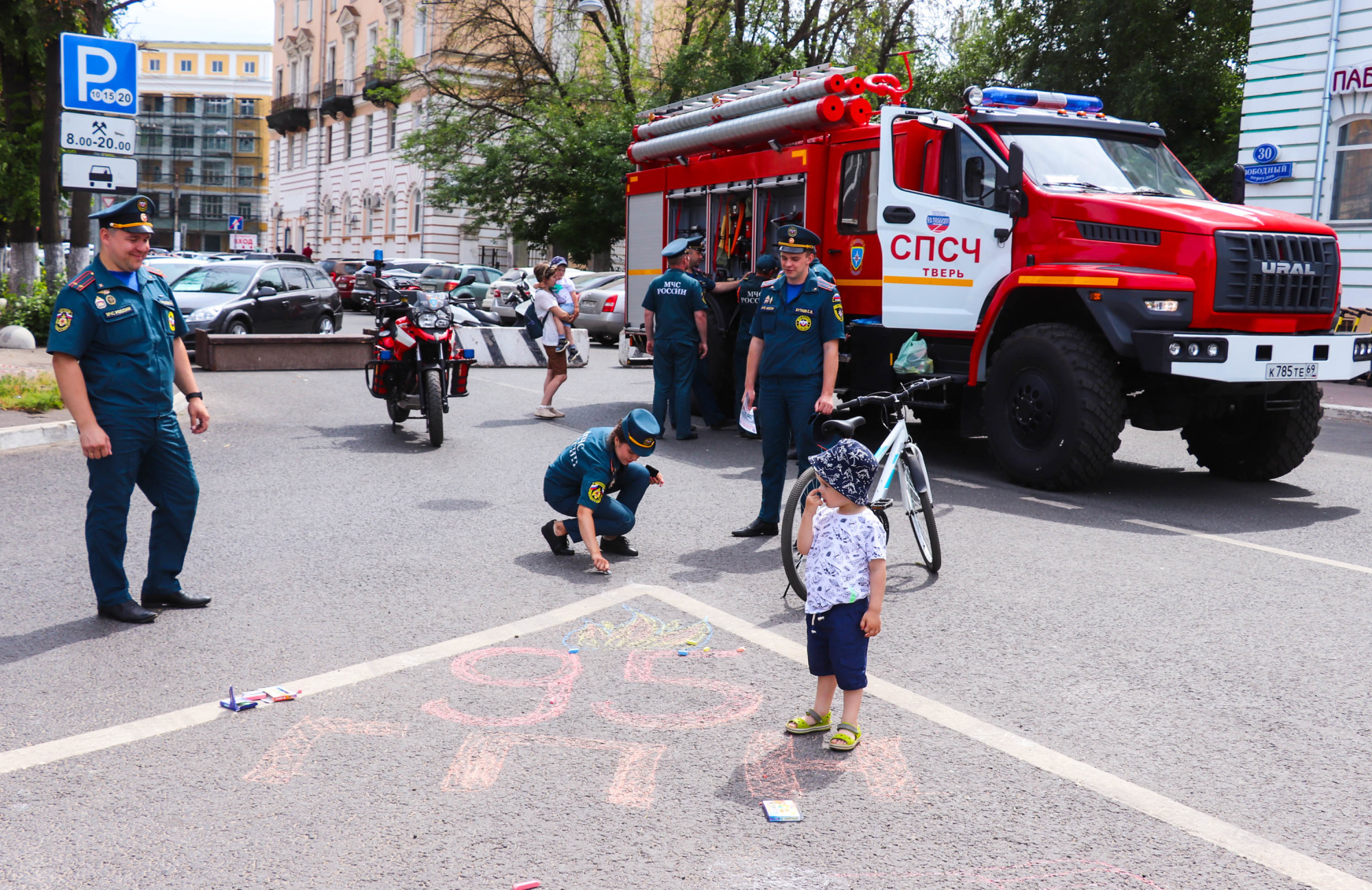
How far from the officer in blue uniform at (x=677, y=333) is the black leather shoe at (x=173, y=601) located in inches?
240

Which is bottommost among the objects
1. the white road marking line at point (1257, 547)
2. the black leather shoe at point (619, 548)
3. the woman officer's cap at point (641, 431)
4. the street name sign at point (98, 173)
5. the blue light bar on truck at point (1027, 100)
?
the black leather shoe at point (619, 548)

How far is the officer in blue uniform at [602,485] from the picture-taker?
6500mm

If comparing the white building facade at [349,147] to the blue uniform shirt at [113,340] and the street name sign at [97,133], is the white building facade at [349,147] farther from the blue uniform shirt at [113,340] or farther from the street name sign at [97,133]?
the blue uniform shirt at [113,340]

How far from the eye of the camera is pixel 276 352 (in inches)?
702

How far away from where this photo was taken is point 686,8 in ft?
110

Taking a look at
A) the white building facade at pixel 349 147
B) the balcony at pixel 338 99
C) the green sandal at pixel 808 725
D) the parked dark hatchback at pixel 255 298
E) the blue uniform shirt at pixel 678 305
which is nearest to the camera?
the green sandal at pixel 808 725

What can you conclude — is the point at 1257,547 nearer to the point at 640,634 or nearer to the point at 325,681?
the point at 640,634

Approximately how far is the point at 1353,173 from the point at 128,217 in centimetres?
1839

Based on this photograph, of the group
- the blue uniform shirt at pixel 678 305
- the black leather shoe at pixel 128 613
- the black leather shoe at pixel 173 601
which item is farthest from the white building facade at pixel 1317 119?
the black leather shoe at pixel 128 613

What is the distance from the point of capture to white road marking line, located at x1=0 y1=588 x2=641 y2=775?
405cm

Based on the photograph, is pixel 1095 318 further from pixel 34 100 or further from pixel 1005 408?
pixel 34 100

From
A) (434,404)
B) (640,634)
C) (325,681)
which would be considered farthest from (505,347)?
(325,681)

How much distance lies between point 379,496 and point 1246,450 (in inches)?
264

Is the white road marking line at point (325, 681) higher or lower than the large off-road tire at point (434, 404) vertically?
lower
